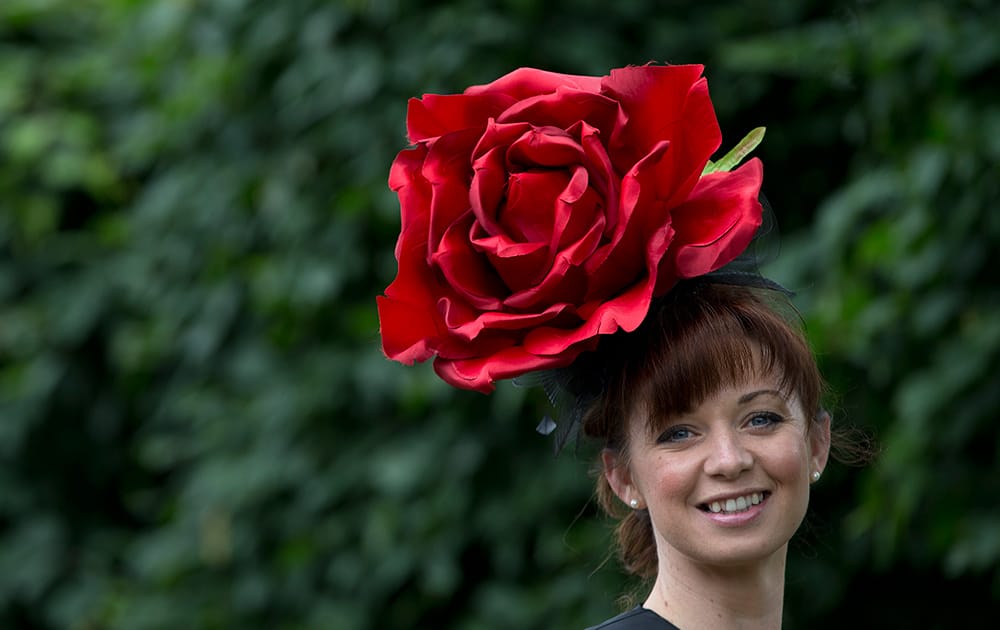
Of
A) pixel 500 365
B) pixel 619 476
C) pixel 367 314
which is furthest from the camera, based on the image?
pixel 367 314

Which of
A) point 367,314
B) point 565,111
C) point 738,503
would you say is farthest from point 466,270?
point 367,314

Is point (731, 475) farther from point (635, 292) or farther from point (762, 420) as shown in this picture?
point (635, 292)

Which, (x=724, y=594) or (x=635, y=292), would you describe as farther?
(x=724, y=594)

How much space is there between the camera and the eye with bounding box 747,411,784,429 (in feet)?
6.16

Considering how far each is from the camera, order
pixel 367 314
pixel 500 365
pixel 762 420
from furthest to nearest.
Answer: pixel 367 314 < pixel 762 420 < pixel 500 365

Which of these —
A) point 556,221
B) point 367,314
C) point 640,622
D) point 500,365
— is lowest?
point 367,314

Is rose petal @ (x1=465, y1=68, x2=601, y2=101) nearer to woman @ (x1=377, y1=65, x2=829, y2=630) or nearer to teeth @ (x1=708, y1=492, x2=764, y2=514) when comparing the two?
woman @ (x1=377, y1=65, x2=829, y2=630)

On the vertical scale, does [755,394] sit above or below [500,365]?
below

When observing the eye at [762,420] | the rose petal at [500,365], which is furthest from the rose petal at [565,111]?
the eye at [762,420]

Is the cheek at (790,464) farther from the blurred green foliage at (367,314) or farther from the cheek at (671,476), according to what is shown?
the blurred green foliage at (367,314)

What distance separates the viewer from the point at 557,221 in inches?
70.6

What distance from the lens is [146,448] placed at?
4574 mm

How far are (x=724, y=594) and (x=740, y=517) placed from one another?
0.14m

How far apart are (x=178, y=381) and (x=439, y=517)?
1.13m
